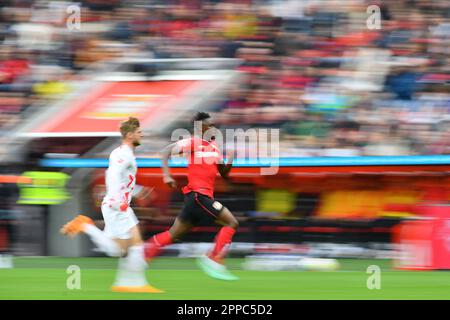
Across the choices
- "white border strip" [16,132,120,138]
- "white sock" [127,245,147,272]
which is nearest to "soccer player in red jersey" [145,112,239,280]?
"white sock" [127,245,147,272]

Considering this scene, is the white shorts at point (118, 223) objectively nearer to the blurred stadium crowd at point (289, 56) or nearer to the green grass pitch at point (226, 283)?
the green grass pitch at point (226, 283)

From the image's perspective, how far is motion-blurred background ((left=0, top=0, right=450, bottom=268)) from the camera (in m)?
14.3

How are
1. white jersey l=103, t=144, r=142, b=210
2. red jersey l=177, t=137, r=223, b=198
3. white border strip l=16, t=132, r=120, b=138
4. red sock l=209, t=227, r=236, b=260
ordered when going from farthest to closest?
white border strip l=16, t=132, r=120, b=138 < red jersey l=177, t=137, r=223, b=198 < red sock l=209, t=227, r=236, b=260 < white jersey l=103, t=144, r=142, b=210

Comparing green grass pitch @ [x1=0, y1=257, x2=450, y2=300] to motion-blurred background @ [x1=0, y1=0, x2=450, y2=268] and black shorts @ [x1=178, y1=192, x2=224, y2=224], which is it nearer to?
black shorts @ [x1=178, y1=192, x2=224, y2=224]

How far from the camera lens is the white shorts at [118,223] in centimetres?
973

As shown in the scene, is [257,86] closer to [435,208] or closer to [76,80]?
[76,80]

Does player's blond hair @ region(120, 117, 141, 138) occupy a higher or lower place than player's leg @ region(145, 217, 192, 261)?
higher

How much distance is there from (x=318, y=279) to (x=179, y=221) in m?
1.69

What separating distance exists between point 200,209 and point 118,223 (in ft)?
5.86

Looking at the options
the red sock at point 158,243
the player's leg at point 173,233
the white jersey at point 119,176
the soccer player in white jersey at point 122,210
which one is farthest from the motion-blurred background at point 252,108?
the white jersey at point 119,176

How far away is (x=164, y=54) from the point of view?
17078mm

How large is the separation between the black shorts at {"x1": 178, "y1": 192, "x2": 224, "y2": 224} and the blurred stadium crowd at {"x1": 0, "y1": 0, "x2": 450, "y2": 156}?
3.76 meters

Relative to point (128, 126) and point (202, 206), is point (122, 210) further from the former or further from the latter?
point (202, 206)

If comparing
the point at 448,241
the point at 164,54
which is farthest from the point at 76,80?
the point at 448,241
